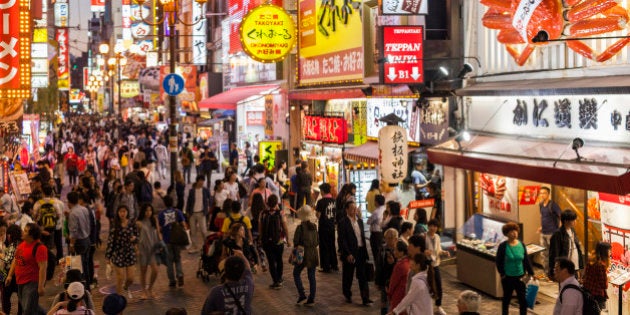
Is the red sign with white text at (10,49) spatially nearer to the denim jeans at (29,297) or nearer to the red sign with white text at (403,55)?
the red sign with white text at (403,55)

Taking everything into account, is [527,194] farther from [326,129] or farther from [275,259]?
[326,129]

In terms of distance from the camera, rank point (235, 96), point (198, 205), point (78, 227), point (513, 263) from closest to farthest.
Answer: point (513, 263) < point (78, 227) < point (198, 205) < point (235, 96)

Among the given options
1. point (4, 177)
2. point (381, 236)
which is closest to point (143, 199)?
point (4, 177)

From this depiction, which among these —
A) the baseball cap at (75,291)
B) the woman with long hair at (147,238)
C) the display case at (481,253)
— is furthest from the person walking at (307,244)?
the baseball cap at (75,291)

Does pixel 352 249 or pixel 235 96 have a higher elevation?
pixel 235 96

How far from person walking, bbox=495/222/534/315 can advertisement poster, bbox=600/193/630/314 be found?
1236 mm

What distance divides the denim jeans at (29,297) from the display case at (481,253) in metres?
7.40

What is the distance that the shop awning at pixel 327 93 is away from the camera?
23.4 metres

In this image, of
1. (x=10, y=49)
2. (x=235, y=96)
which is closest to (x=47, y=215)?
(x=10, y=49)

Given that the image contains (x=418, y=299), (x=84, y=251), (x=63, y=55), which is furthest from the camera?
(x=63, y=55)

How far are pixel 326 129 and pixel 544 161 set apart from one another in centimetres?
1320

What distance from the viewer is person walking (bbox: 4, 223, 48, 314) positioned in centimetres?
1145

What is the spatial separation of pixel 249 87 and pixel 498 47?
21.7 metres

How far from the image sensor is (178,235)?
1517cm
